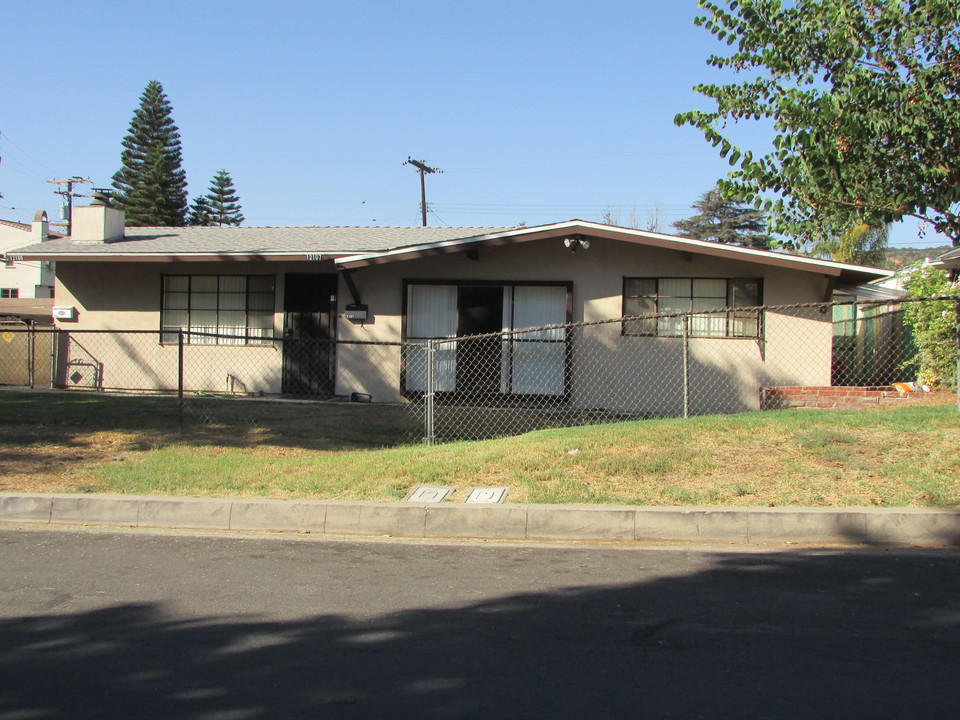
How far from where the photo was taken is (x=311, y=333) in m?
15.2

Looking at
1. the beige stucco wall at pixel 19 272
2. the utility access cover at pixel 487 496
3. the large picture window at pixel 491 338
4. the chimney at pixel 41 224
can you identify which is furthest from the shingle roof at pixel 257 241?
the beige stucco wall at pixel 19 272

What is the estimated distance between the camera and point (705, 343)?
13867 millimetres

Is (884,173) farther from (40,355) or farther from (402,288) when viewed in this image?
(40,355)

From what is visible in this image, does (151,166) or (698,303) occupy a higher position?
(151,166)

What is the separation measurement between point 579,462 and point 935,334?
9.98 meters

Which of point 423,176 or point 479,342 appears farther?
point 423,176

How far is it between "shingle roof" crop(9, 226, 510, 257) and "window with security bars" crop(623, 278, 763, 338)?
3.27 meters

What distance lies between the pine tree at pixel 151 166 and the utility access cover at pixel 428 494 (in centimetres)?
4508

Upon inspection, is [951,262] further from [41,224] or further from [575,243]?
[41,224]

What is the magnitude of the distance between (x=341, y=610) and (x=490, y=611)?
0.85 meters

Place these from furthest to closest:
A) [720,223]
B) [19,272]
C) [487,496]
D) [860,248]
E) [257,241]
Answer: [720,223], [19,272], [860,248], [257,241], [487,496]

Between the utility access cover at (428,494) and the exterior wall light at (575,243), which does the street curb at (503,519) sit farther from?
the exterior wall light at (575,243)

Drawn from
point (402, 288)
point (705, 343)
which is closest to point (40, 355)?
point (402, 288)

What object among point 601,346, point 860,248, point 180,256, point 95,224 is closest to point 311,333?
point 180,256
